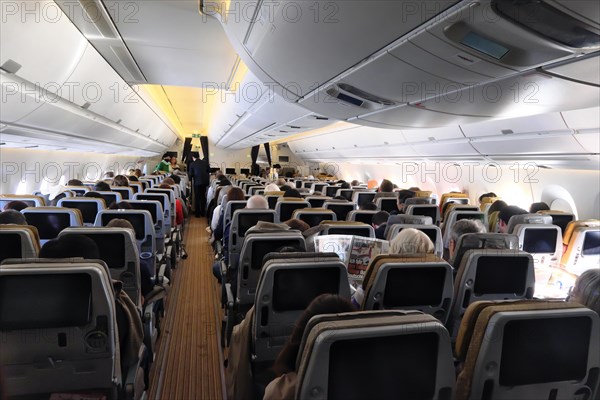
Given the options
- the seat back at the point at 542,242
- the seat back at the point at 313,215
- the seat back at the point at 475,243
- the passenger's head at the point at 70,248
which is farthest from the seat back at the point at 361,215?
the passenger's head at the point at 70,248

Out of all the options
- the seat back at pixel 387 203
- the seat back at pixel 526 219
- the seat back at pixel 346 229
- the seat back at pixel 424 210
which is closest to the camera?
the seat back at pixel 346 229

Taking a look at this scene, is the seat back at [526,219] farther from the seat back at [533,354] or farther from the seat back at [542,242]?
the seat back at [533,354]

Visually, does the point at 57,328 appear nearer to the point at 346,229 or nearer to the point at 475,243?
the point at 346,229

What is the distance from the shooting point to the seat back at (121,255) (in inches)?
132

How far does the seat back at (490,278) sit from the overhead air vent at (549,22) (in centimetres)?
161

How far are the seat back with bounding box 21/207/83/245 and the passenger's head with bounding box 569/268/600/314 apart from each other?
4.93 metres

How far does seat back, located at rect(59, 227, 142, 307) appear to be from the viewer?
3.35 meters

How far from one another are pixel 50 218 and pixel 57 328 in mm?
3204

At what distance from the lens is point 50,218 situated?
4.66 metres

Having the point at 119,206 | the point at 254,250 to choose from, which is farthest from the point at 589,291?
the point at 119,206

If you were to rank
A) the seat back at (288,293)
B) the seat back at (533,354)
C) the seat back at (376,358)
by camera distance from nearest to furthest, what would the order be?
the seat back at (376,358) → the seat back at (533,354) → the seat back at (288,293)

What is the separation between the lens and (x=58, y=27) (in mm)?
3584

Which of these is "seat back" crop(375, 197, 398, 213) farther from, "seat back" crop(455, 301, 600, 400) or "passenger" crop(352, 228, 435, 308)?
"seat back" crop(455, 301, 600, 400)

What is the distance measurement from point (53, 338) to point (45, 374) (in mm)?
206
